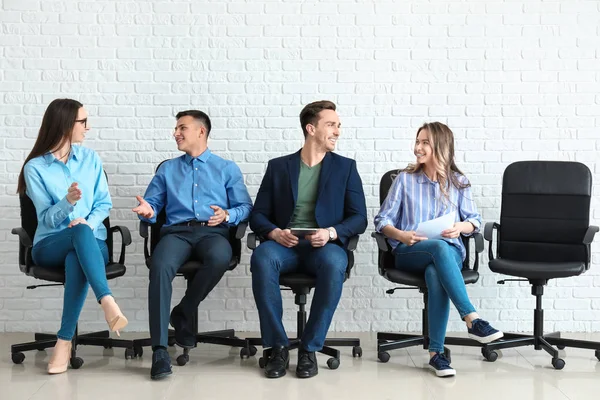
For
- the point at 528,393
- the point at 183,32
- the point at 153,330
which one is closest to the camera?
the point at 528,393

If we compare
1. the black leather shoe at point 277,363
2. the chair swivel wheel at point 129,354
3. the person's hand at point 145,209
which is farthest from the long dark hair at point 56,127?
the black leather shoe at point 277,363

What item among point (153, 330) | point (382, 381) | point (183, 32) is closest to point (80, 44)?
point (183, 32)

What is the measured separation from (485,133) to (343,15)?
1.14 m

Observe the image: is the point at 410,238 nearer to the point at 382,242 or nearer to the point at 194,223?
the point at 382,242

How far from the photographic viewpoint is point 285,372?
390 cm

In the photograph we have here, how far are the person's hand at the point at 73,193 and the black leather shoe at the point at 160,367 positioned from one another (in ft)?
2.82

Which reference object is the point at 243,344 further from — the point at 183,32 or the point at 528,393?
the point at 183,32

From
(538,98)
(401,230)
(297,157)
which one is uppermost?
(538,98)

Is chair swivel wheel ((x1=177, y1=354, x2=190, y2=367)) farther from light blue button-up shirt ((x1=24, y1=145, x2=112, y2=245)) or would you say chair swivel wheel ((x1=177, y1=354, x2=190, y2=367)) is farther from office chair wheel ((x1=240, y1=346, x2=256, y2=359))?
light blue button-up shirt ((x1=24, y1=145, x2=112, y2=245))

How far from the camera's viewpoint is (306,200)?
14.1 ft

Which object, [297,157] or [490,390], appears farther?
[297,157]

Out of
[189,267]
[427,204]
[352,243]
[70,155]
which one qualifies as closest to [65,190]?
[70,155]

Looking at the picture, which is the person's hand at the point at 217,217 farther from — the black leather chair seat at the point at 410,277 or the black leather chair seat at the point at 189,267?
the black leather chair seat at the point at 410,277

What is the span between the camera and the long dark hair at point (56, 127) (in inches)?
166
